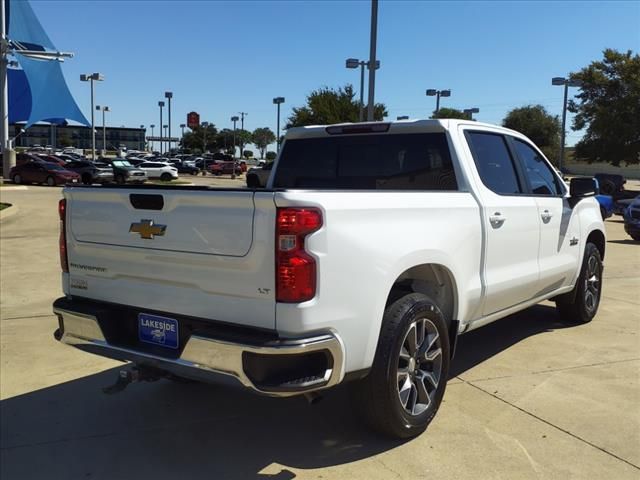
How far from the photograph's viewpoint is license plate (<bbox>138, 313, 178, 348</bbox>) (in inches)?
130

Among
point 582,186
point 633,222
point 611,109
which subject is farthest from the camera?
point 611,109

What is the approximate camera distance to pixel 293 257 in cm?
288

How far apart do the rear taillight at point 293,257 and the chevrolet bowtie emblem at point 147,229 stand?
76cm

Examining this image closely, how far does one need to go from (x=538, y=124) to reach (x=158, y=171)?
45.0 meters

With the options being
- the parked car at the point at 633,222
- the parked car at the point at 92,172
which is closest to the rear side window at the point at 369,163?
the parked car at the point at 633,222

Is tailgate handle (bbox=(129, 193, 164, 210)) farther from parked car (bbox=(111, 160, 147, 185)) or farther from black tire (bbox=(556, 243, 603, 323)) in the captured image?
parked car (bbox=(111, 160, 147, 185))

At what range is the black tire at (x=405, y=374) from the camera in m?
3.37

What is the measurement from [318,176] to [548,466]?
2.77m

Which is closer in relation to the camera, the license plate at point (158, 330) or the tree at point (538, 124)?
the license plate at point (158, 330)

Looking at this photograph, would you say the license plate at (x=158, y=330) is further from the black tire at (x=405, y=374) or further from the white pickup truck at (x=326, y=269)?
the black tire at (x=405, y=374)

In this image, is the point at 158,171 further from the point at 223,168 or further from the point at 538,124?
the point at 538,124

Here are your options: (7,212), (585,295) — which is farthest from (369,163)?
(7,212)

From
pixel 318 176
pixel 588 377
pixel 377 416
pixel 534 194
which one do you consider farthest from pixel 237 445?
pixel 534 194

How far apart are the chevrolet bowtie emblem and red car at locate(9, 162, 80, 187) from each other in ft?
103
